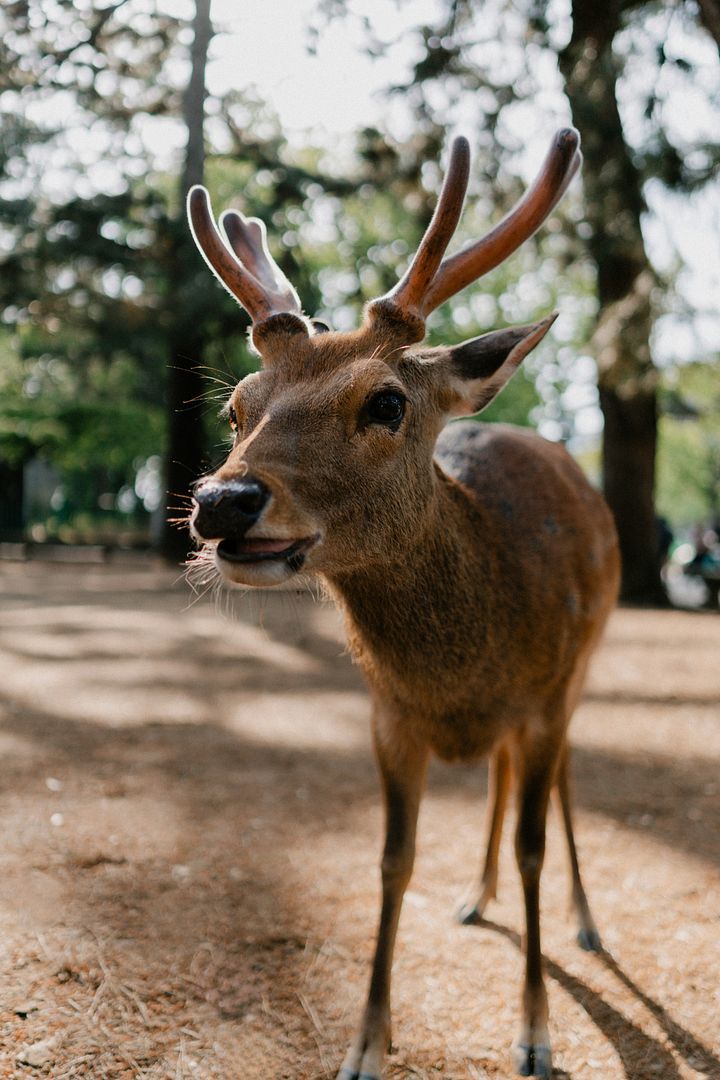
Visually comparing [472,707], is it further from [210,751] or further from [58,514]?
[58,514]

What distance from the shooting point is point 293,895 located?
12.3 feet

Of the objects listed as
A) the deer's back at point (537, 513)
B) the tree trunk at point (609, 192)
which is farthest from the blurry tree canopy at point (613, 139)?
the deer's back at point (537, 513)

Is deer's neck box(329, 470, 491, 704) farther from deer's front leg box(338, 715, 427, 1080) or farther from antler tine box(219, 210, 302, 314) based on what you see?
antler tine box(219, 210, 302, 314)

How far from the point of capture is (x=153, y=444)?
27.5m

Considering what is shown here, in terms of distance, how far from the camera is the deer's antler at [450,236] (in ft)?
9.28

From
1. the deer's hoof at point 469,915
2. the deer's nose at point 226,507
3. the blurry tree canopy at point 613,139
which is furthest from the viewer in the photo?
the blurry tree canopy at point 613,139

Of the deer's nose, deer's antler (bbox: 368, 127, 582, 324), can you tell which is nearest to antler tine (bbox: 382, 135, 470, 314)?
deer's antler (bbox: 368, 127, 582, 324)

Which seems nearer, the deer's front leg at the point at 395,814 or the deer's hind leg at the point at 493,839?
the deer's front leg at the point at 395,814

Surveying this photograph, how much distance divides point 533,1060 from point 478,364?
2.28 meters

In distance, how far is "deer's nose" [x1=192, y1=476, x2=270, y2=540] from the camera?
2156mm

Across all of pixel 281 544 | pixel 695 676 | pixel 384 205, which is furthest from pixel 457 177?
pixel 384 205

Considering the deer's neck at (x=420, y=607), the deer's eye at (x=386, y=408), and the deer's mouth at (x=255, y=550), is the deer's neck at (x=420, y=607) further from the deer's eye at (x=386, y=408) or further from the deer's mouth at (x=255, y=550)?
the deer's mouth at (x=255, y=550)

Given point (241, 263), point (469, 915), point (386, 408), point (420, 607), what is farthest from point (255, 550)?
point (469, 915)

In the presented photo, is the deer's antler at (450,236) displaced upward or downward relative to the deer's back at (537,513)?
upward
